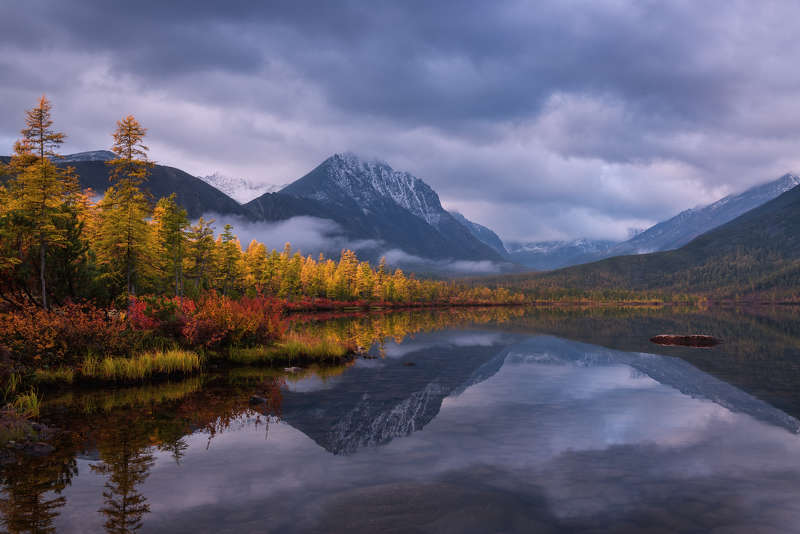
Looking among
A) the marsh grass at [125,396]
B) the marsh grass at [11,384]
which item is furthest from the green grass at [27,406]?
the marsh grass at [125,396]

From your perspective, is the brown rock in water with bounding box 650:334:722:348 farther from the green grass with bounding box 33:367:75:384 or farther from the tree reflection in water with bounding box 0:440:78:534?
A: the tree reflection in water with bounding box 0:440:78:534

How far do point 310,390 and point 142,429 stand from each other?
841cm

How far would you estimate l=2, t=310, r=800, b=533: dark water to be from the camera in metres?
9.84

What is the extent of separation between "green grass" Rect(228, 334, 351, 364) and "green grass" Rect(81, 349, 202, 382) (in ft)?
12.6

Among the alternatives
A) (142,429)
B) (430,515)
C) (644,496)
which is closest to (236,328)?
(142,429)

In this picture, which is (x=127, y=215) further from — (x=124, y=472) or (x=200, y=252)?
(x=200, y=252)

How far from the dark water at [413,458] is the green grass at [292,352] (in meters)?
2.48

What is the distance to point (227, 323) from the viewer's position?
27.9 meters

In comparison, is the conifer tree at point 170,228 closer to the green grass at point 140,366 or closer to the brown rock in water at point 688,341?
the green grass at point 140,366

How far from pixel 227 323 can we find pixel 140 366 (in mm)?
6160

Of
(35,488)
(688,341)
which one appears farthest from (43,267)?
(688,341)

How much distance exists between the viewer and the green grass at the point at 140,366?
21.5 m

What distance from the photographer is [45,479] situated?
11125 millimetres

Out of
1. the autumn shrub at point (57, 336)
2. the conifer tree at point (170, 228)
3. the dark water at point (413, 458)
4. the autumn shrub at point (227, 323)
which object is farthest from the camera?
the conifer tree at point (170, 228)
